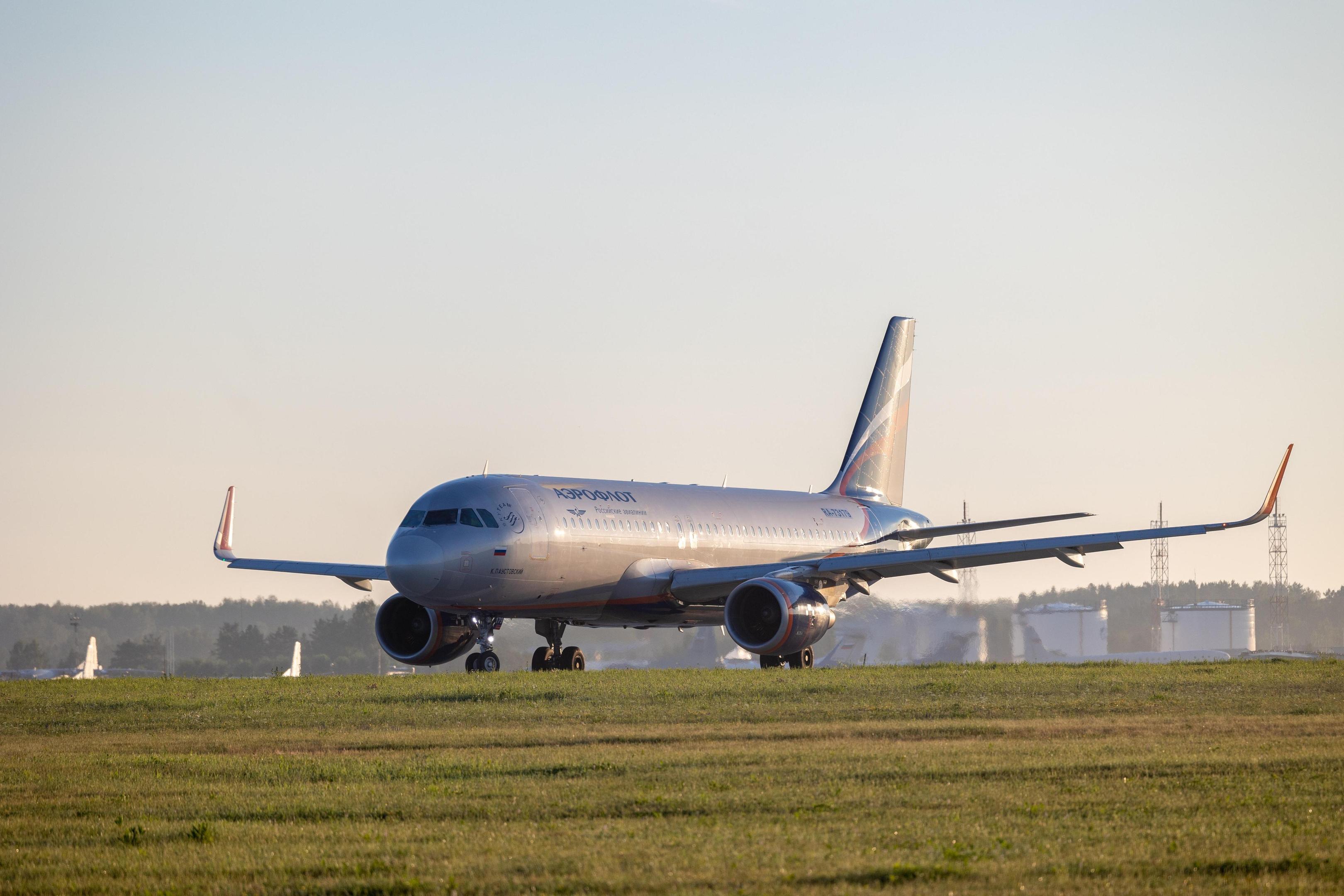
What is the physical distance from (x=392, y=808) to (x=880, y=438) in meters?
36.1

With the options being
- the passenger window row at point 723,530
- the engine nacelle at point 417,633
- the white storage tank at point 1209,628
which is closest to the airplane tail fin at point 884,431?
the passenger window row at point 723,530

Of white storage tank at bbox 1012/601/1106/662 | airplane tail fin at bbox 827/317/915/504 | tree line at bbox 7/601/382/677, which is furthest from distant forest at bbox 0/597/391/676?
airplane tail fin at bbox 827/317/915/504

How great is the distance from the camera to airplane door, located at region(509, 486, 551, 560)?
31.2m

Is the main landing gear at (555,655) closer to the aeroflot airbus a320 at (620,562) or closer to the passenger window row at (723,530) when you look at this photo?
the aeroflot airbus a320 at (620,562)

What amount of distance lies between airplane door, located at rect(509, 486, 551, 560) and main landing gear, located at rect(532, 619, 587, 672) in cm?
316

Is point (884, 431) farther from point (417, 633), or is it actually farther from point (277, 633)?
point (277, 633)

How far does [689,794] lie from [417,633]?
23.3m

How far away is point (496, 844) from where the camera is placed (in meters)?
10.4

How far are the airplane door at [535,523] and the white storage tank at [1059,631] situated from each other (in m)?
41.6

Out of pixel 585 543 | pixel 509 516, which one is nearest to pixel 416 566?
pixel 509 516

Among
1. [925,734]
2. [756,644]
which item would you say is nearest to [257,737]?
[925,734]

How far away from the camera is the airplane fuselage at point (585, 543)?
30.1 m

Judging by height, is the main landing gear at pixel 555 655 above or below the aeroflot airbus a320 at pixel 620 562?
below

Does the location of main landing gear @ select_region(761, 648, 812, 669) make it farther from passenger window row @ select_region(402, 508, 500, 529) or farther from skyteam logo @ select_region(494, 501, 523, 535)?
passenger window row @ select_region(402, 508, 500, 529)
